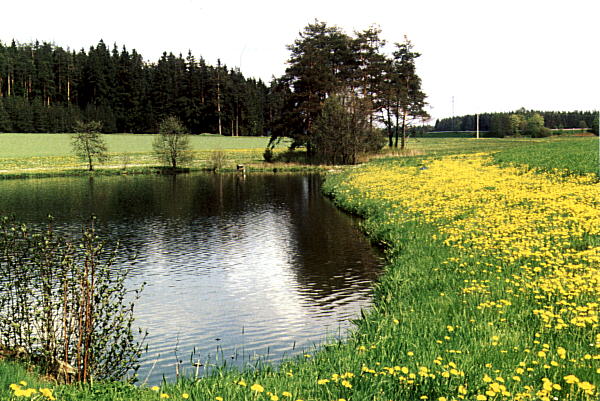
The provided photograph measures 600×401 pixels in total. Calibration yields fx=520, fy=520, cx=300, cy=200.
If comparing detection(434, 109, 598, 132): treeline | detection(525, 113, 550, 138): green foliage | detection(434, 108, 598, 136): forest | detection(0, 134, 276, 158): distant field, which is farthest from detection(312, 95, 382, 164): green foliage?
detection(434, 109, 598, 132): treeline

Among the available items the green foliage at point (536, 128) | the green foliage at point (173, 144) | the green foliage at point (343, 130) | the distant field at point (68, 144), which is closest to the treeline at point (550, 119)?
the green foliage at point (536, 128)

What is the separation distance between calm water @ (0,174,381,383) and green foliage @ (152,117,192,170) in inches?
1284

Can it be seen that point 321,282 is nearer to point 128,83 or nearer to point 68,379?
point 68,379

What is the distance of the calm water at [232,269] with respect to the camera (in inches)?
433

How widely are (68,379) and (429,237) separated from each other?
41.0ft

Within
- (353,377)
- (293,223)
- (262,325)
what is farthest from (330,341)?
(293,223)

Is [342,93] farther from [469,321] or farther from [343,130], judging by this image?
[469,321]

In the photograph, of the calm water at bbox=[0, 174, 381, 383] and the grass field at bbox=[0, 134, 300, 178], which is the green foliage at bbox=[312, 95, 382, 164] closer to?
the grass field at bbox=[0, 134, 300, 178]

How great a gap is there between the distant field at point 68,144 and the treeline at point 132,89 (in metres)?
17.8

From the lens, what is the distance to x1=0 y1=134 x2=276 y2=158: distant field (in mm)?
86750

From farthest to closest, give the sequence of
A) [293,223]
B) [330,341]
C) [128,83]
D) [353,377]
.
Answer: [128,83], [293,223], [330,341], [353,377]

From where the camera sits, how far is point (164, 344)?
35.5ft

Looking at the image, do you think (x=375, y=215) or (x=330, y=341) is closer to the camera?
(x=330, y=341)

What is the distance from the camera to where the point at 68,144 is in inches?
3757
